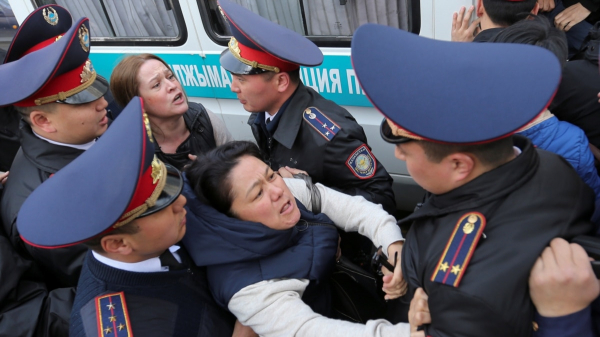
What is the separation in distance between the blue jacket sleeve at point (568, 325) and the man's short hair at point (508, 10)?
153cm

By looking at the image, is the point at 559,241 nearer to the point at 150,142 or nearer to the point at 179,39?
the point at 150,142

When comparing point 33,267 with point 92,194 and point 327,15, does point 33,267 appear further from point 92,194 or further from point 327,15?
point 327,15

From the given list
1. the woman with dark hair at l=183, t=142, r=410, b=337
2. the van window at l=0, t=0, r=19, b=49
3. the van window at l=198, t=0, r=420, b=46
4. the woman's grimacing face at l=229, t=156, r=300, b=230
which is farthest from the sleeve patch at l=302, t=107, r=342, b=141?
→ the van window at l=0, t=0, r=19, b=49

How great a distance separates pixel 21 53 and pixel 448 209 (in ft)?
6.81

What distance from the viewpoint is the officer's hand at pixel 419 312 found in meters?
1.06

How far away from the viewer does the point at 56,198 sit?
1049mm

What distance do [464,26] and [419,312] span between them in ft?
5.51

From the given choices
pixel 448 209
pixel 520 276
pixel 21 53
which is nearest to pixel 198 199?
pixel 448 209

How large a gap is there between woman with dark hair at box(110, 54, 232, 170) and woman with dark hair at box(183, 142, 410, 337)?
0.71 meters

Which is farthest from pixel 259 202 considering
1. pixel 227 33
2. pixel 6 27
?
pixel 6 27

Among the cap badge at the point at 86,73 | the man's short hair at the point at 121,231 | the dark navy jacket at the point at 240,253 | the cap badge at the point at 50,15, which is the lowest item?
the dark navy jacket at the point at 240,253

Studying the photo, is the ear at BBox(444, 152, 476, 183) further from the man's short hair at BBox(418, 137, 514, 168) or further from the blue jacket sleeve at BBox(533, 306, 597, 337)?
the blue jacket sleeve at BBox(533, 306, 597, 337)

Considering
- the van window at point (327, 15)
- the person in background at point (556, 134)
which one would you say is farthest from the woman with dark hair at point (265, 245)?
the van window at point (327, 15)

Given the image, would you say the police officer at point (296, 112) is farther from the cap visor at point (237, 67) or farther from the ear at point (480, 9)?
the ear at point (480, 9)
